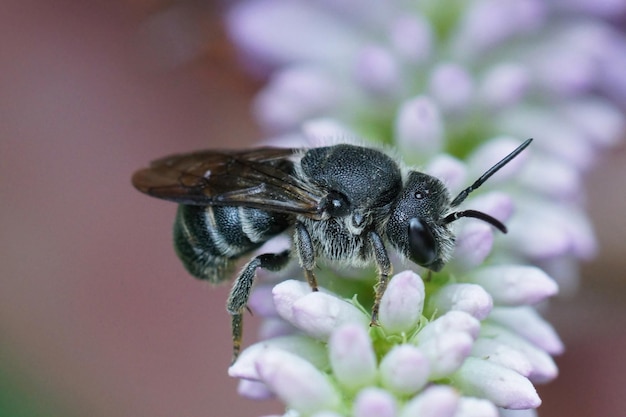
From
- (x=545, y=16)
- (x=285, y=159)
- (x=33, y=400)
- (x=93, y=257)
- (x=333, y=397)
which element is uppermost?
(x=545, y=16)

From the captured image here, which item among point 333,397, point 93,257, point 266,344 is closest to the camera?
point 333,397

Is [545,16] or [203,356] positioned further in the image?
[203,356]

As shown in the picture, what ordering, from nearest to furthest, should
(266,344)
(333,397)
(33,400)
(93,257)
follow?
(333,397)
(266,344)
(33,400)
(93,257)

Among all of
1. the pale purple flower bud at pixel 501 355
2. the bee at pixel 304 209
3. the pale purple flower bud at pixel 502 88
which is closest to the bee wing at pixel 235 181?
the bee at pixel 304 209

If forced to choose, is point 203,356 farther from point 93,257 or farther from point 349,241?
point 349,241

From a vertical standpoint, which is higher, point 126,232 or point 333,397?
point 126,232

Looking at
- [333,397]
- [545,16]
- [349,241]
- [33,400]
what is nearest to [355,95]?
[545,16]
